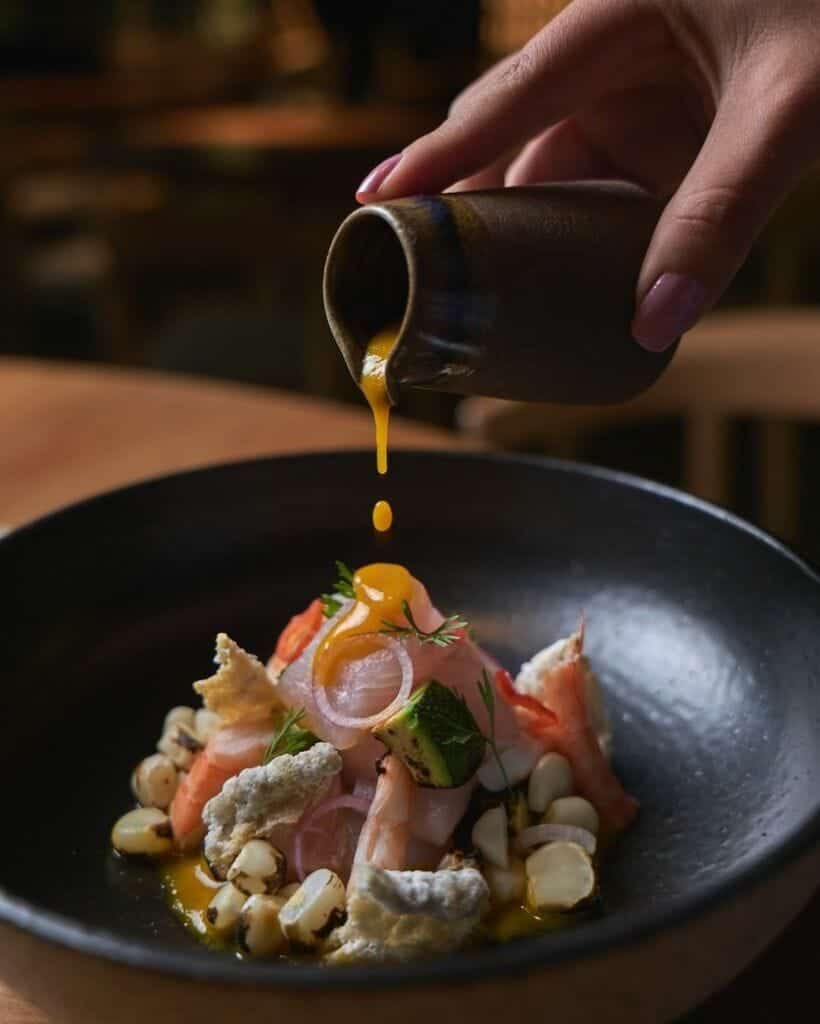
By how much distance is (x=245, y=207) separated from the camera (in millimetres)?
4539

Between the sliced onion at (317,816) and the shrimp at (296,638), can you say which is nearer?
the sliced onion at (317,816)

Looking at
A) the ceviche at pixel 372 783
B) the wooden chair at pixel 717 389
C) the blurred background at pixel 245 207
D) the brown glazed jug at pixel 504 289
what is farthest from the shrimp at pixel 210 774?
the blurred background at pixel 245 207

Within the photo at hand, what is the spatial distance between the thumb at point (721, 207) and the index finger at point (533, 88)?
191 mm

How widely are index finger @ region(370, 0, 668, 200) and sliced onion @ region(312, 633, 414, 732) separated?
418mm

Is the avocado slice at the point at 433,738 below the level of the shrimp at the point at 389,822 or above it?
above

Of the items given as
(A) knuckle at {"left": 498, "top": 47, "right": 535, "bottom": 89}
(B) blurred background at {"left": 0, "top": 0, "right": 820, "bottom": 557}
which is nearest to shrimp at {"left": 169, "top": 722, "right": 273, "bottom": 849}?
(A) knuckle at {"left": 498, "top": 47, "right": 535, "bottom": 89}

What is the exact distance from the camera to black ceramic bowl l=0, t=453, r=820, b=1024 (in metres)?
0.80

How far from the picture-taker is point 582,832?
3.98ft

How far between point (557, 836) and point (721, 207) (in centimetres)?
57

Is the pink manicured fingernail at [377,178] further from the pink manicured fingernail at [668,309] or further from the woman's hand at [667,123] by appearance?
the pink manicured fingernail at [668,309]

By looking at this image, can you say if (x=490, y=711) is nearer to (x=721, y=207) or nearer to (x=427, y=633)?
(x=427, y=633)

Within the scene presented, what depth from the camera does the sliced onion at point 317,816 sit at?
3.89ft

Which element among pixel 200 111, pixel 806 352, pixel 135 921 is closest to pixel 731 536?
pixel 135 921

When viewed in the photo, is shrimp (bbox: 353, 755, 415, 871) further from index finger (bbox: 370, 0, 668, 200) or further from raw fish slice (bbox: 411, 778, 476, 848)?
index finger (bbox: 370, 0, 668, 200)
